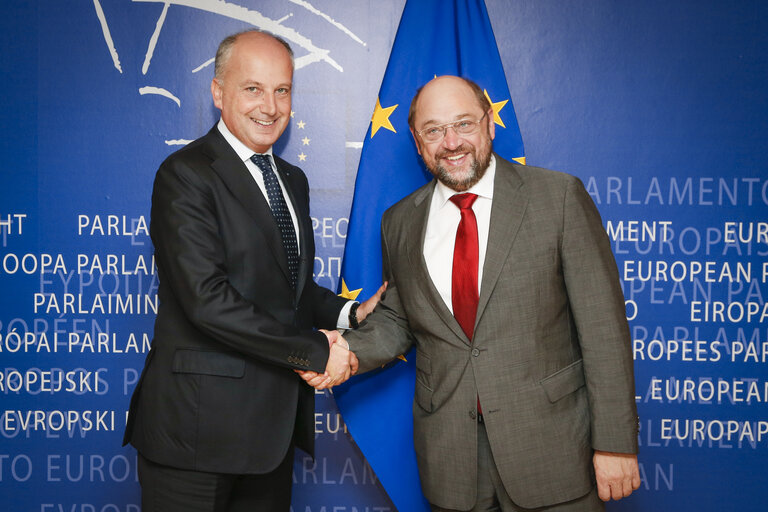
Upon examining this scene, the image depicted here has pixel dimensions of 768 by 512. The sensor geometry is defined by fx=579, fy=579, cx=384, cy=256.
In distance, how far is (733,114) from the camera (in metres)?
2.63

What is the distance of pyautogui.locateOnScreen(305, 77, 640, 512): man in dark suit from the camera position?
1753 mm

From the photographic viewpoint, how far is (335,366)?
80.8 inches

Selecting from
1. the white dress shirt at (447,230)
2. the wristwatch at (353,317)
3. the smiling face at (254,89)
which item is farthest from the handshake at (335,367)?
the smiling face at (254,89)

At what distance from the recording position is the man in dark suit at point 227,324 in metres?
1.83

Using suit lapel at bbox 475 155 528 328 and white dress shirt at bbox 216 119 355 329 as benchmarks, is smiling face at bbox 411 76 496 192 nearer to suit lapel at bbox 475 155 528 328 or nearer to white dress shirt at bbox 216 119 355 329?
suit lapel at bbox 475 155 528 328

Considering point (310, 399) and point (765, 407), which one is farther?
point (765, 407)

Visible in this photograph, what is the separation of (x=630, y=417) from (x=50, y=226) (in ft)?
8.31

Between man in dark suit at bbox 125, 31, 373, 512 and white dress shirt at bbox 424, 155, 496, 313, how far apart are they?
453 mm

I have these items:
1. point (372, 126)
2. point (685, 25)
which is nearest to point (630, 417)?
point (372, 126)

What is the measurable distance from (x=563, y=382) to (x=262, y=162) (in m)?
1.27

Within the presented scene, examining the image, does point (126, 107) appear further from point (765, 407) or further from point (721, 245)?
point (765, 407)

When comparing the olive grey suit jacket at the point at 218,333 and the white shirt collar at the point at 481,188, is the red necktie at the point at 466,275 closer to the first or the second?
the white shirt collar at the point at 481,188

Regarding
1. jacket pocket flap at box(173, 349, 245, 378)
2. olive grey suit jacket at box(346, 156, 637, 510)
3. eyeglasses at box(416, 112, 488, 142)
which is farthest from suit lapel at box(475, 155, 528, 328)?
jacket pocket flap at box(173, 349, 245, 378)

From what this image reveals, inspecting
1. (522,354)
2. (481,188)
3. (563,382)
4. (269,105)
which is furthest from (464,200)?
(269,105)
